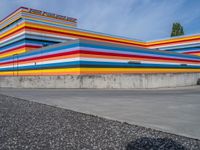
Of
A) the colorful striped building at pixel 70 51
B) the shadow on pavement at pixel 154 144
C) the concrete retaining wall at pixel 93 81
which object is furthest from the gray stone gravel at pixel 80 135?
the colorful striped building at pixel 70 51

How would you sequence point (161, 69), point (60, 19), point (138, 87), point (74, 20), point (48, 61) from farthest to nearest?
point (74, 20) < point (60, 19) < point (161, 69) < point (48, 61) < point (138, 87)

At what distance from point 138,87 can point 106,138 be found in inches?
623

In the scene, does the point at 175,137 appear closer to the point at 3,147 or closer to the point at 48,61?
the point at 3,147

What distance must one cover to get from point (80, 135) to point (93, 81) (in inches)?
522

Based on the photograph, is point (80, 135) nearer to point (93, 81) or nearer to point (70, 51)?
point (93, 81)

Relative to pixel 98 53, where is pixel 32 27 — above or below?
above

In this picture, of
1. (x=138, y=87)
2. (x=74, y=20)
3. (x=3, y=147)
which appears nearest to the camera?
(x=3, y=147)

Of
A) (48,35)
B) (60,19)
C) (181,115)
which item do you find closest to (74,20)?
(60,19)

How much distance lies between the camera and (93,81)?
60.3 ft

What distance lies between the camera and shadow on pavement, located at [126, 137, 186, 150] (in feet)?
13.9

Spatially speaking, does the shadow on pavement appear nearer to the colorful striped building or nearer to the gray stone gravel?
the gray stone gravel

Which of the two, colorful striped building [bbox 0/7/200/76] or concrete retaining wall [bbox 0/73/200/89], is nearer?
concrete retaining wall [bbox 0/73/200/89]

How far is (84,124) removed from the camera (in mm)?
6164

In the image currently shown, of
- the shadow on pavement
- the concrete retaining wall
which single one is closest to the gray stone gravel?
the shadow on pavement
